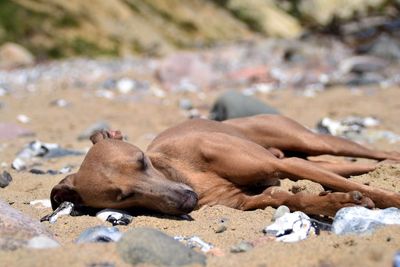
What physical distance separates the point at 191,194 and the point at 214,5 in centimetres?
5696

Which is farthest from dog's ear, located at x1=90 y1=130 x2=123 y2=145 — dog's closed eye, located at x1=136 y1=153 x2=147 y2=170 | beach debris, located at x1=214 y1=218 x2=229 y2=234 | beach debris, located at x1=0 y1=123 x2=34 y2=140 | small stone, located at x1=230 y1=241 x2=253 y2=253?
beach debris, located at x1=0 y1=123 x2=34 y2=140

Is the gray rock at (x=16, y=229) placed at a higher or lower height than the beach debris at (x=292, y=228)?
lower

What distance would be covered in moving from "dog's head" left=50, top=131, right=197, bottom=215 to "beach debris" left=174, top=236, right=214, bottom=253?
22.0 inches

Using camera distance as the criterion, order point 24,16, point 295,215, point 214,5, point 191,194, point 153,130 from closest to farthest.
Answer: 1. point 295,215
2. point 191,194
3. point 153,130
4. point 24,16
5. point 214,5

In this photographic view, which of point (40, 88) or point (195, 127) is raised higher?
point (195, 127)

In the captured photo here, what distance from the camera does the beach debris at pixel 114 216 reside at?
4453 mm

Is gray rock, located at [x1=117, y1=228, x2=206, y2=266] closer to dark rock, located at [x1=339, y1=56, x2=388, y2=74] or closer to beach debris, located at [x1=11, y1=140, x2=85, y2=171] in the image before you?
beach debris, located at [x1=11, y1=140, x2=85, y2=171]

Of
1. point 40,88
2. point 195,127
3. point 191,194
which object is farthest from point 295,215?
point 40,88

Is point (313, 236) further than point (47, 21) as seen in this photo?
No

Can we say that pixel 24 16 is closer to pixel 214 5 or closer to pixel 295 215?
pixel 214 5

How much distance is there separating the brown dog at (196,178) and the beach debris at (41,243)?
90 cm

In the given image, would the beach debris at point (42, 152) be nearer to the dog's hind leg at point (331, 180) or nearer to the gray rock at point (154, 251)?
the dog's hind leg at point (331, 180)

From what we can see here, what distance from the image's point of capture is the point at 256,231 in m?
4.17

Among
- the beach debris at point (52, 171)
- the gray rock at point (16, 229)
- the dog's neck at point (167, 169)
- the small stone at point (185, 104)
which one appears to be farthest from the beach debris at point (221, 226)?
the small stone at point (185, 104)
